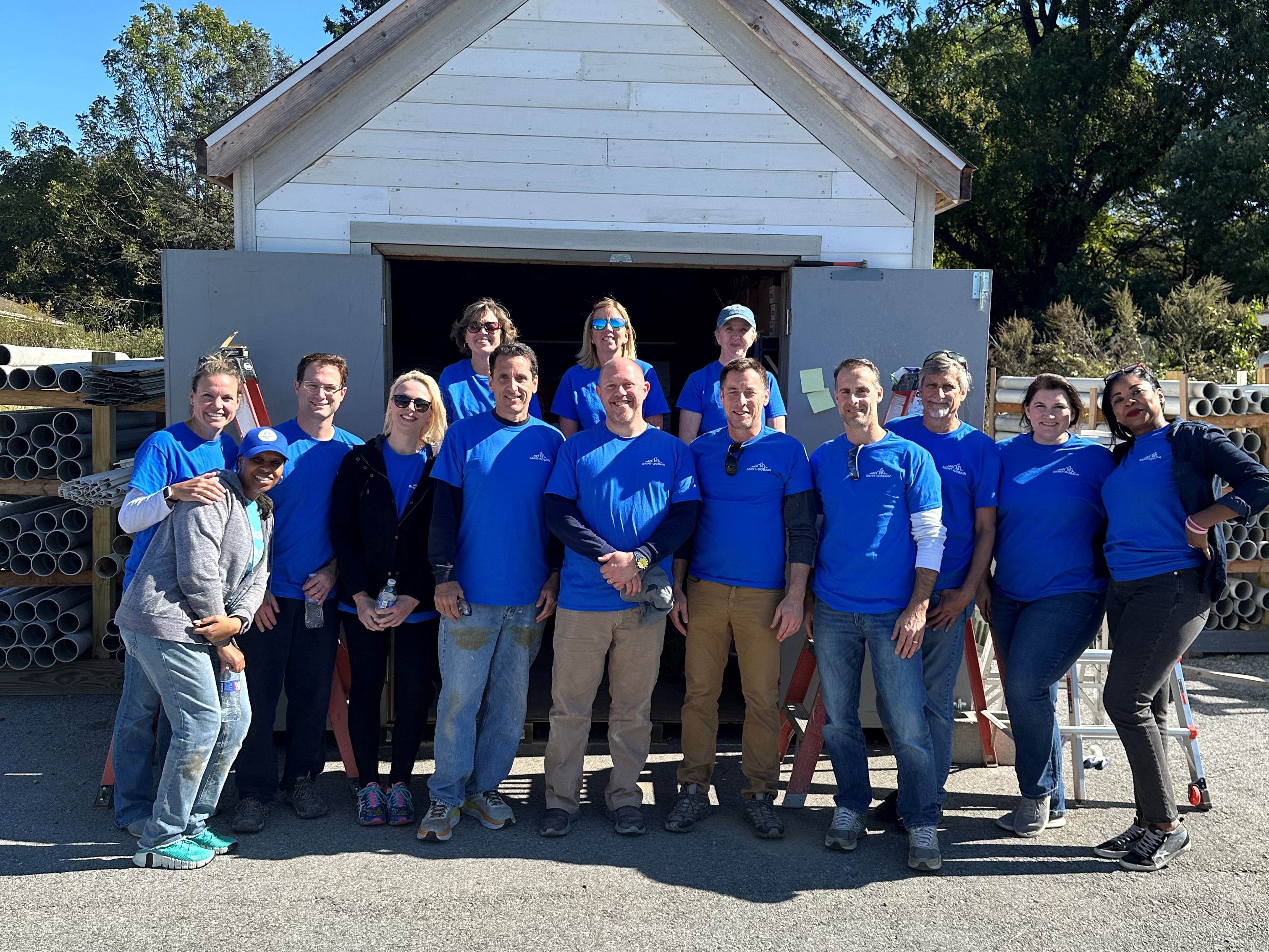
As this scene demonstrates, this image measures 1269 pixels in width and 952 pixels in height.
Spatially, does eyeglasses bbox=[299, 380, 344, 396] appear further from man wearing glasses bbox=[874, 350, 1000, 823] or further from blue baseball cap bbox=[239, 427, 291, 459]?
man wearing glasses bbox=[874, 350, 1000, 823]

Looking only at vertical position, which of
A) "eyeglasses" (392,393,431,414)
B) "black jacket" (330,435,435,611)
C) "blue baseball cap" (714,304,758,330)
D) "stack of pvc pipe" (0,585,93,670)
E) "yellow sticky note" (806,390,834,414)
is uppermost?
"blue baseball cap" (714,304,758,330)

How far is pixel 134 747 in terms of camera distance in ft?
13.2

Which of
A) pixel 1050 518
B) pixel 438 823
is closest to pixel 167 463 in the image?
pixel 438 823

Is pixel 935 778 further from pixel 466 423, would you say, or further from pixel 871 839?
pixel 466 423

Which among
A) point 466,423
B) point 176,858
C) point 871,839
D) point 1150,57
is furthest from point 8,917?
point 1150,57

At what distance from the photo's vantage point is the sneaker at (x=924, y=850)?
3904 mm

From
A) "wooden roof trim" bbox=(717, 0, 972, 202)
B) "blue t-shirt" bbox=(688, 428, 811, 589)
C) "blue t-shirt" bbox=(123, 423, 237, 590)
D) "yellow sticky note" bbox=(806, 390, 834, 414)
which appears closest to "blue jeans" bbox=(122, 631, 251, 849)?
"blue t-shirt" bbox=(123, 423, 237, 590)

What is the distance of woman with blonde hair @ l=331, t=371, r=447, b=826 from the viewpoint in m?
4.13

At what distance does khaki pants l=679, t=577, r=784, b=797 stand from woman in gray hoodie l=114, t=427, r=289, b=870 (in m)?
1.73

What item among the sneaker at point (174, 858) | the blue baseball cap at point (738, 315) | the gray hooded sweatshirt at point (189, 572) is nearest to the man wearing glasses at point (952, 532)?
the blue baseball cap at point (738, 315)

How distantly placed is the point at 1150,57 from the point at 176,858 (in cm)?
A: 2158

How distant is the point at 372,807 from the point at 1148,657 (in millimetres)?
3111

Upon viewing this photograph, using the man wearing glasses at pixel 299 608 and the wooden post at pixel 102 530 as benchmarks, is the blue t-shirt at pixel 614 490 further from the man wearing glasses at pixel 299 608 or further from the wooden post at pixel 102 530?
the wooden post at pixel 102 530

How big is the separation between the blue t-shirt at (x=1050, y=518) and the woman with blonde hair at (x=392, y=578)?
7.59 feet
